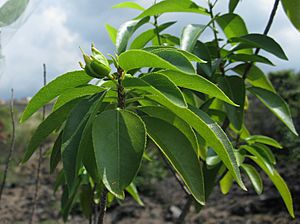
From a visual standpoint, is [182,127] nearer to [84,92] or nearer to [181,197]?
[84,92]

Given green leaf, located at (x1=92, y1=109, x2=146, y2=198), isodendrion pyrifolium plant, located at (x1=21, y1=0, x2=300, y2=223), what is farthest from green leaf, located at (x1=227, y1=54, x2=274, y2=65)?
green leaf, located at (x1=92, y1=109, x2=146, y2=198)

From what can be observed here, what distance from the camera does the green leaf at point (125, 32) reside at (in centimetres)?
125

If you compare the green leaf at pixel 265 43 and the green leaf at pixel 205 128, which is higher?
the green leaf at pixel 265 43

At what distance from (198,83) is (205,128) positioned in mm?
83

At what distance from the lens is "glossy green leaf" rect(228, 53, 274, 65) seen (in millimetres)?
1383

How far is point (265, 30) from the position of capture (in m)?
1.49

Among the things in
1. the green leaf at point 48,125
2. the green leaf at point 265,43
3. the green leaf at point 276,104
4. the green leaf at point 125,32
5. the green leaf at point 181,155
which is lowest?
the green leaf at point 276,104

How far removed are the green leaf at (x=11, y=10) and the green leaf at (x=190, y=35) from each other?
1.81 feet

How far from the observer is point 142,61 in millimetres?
881

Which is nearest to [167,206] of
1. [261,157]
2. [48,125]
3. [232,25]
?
[261,157]

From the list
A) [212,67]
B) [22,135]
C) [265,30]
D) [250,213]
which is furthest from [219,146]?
[22,135]

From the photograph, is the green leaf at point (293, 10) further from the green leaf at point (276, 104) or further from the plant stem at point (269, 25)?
the green leaf at point (276, 104)

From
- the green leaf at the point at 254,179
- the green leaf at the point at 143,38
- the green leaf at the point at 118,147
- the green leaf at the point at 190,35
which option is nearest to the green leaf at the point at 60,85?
the green leaf at the point at 118,147

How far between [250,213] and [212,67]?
290 centimetres
